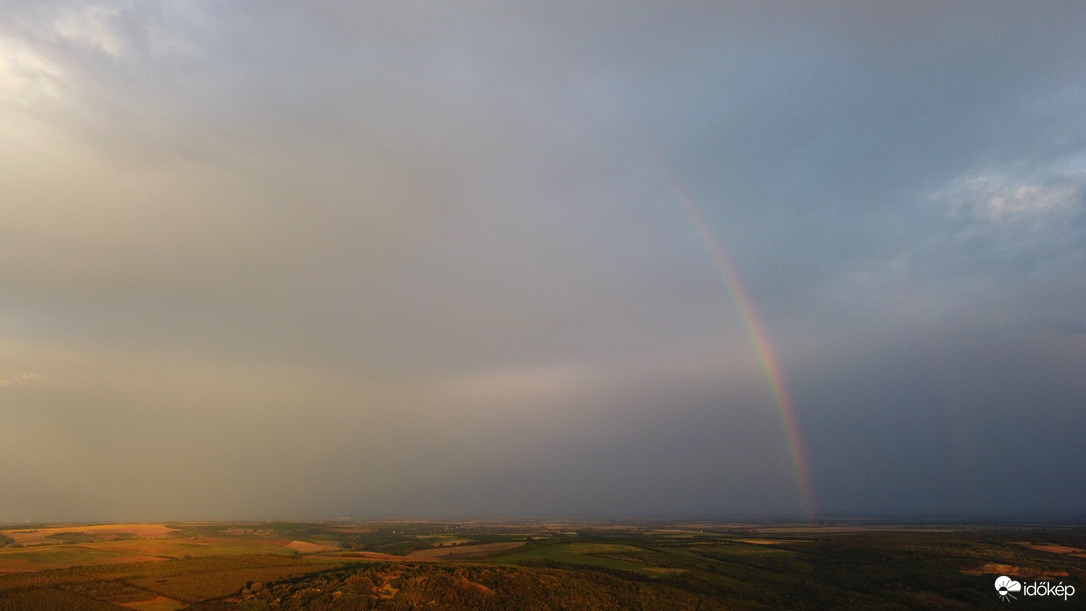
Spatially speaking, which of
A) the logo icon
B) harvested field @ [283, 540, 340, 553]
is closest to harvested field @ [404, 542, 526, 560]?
harvested field @ [283, 540, 340, 553]

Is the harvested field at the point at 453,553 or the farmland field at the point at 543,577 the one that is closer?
the farmland field at the point at 543,577

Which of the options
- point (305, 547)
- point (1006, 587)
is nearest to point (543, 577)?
point (1006, 587)

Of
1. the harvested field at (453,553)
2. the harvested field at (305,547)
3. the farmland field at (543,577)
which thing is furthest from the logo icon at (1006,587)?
the harvested field at (305,547)

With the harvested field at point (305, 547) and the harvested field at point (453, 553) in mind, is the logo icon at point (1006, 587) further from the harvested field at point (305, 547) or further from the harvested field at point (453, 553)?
the harvested field at point (305, 547)

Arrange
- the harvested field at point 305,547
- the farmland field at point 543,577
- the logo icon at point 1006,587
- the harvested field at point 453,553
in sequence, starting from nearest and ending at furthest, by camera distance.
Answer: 1. the farmland field at point 543,577
2. the logo icon at point 1006,587
3. the harvested field at point 453,553
4. the harvested field at point 305,547

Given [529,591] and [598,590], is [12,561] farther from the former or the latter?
[598,590]

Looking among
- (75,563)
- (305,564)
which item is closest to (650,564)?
(305,564)

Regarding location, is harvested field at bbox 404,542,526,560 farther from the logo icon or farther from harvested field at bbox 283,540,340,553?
the logo icon

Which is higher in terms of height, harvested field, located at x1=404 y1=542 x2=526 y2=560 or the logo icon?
harvested field, located at x1=404 y1=542 x2=526 y2=560
